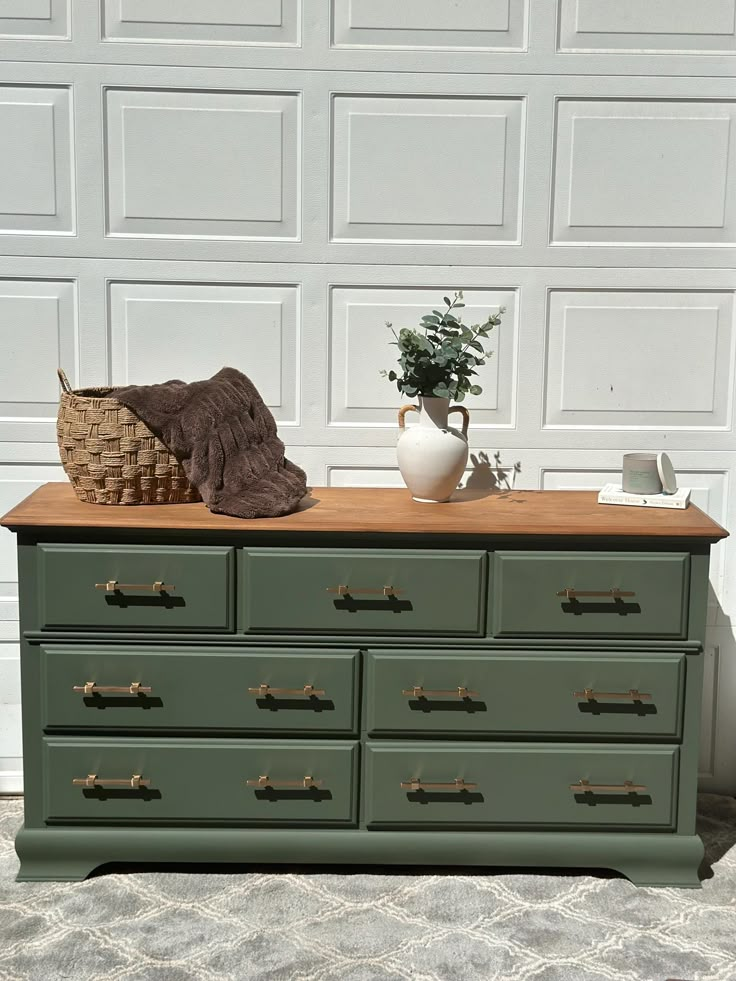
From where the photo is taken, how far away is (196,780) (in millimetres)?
2535

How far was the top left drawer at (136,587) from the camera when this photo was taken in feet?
8.05

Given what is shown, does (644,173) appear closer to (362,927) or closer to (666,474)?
(666,474)

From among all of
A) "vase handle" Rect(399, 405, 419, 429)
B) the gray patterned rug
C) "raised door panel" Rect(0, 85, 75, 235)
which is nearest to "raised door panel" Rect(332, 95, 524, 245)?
"vase handle" Rect(399, 405, 419, 429)

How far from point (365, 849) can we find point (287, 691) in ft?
1.43

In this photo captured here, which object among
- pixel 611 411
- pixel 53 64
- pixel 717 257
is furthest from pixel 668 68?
pixel 53 64

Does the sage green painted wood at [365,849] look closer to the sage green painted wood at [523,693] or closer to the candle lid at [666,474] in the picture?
the sage green painted wood at [523,693]

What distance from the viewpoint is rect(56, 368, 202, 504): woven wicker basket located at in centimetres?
257

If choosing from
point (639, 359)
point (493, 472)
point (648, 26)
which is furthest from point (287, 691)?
point (648, 26)

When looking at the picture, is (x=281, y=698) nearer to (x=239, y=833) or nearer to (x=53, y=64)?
(x=239, y=833)

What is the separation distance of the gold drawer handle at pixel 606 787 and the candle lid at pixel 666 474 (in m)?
0.73

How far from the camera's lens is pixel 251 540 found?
2.46 m

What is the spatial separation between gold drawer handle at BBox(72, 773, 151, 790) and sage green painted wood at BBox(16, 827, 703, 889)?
117mm

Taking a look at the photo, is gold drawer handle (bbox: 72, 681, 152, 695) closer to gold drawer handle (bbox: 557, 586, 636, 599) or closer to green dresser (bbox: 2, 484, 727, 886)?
green dresser (bbox: 2, 484, 727, 886)

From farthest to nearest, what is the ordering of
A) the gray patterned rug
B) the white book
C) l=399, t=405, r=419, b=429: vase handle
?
l=399, t=405, r=419, b=429: vase handle, the white book, the gray patterned rug
